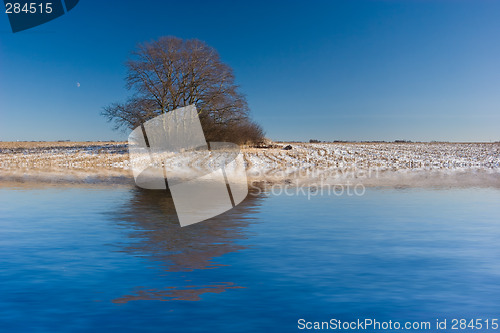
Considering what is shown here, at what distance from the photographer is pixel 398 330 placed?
4.86m

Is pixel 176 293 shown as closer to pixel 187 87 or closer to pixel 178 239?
pixel 178 239

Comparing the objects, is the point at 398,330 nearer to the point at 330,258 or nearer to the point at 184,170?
the point at 330,258

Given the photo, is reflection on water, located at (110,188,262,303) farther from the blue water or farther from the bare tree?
the bare tree

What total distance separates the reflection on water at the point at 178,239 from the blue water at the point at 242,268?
0.03 metres

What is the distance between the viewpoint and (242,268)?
257 inches

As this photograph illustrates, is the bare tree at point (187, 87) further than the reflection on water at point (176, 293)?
Yes

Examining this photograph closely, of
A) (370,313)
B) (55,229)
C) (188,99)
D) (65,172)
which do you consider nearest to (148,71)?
(188,99)

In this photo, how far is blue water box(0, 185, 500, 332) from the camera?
16.6 ft

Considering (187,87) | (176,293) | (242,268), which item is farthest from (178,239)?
(187,87)

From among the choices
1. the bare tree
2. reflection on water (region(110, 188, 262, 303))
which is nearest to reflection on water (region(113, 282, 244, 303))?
reflection on water (region(110, 188, 262, 303))

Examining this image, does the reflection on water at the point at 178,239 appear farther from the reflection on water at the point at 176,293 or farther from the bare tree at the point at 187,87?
the bare tree at the point at 187,87

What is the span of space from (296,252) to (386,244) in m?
1.69

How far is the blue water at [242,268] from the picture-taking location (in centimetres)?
507

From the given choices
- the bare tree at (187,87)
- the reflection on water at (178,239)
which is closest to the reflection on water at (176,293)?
the reflection on water at (178,239)
